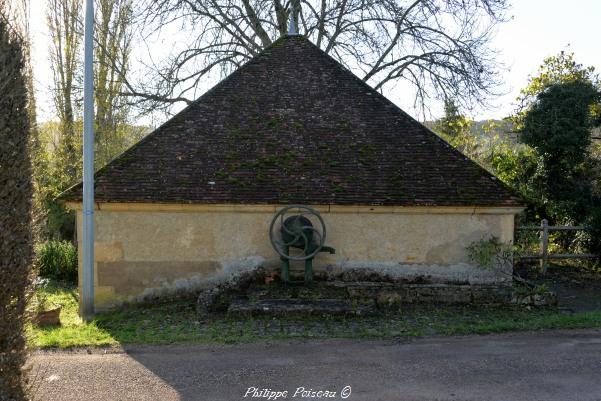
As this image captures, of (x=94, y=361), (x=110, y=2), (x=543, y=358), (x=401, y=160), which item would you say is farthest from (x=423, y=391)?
(x=110, y=2)

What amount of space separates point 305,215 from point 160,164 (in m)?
3.07

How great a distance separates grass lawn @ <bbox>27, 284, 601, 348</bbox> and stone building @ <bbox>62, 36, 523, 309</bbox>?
3.48ft

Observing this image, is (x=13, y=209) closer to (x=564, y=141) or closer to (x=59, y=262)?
(x=59, y=262)

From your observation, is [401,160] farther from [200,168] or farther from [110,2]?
[110,2]

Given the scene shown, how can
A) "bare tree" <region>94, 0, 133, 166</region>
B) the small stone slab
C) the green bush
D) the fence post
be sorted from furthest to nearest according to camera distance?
"bare tree" <region>94, 0, 133, 166</region> < the green bush < the fence post < the small stone slab

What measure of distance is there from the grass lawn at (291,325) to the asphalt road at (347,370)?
34 centimetres

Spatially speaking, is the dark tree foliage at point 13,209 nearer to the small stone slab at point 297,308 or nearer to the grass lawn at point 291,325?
the grass lawn at point 291,325

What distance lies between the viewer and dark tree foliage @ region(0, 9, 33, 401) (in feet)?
12.6

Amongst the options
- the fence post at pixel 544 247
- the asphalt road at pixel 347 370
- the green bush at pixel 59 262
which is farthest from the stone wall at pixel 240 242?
the green bush at pixel 59 262

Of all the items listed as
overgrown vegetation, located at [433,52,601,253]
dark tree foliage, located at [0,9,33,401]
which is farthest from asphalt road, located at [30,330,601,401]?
overgrown vegetation, located at [433,52,601,253]

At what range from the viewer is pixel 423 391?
549cm

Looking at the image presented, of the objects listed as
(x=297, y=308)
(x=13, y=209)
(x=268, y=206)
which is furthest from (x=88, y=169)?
(x=13, y=209)

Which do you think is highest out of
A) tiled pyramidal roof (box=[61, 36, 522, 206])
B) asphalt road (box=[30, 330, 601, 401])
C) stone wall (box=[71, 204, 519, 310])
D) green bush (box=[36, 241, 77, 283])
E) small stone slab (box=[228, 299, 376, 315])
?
tiled pyramidal roof (box=[61, 36, 522, 206])

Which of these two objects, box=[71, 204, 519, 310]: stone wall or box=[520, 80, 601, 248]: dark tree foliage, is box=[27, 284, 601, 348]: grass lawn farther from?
box=[520, 80, 601, 248]: dark tree foliage
